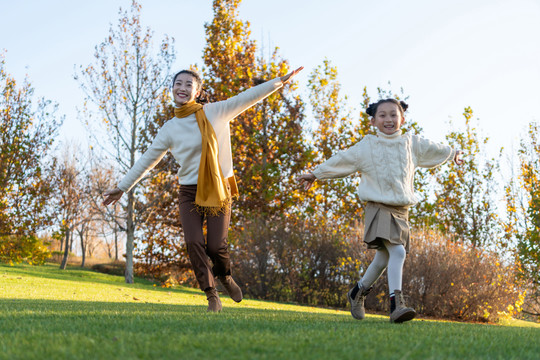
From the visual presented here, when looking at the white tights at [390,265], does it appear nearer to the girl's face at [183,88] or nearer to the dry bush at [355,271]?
the girl's face at [183,88]

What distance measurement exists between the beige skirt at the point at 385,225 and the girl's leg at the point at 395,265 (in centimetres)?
7

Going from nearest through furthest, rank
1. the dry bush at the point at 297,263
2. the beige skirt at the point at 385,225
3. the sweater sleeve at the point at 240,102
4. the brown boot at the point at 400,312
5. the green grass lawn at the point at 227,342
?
1. the green grass lawn at the point at 227,342
2. the brown boot at the point at 400,312
3. the beige skirt at the point at 385,225
4. the sweater sleeve at the point at 240,102
5. the dry bush at the point at 297,263

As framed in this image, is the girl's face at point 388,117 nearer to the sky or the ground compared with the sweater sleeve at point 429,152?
nearer to the sky

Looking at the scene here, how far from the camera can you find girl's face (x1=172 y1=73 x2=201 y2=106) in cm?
557

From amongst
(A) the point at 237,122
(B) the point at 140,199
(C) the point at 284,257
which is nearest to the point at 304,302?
(C) the point at 284,257

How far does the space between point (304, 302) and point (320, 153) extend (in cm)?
705

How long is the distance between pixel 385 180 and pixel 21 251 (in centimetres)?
1768

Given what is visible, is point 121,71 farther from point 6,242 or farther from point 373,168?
point 373,168

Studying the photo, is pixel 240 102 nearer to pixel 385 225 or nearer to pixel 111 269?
pixel 385 225

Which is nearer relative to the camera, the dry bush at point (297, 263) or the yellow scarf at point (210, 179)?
the yellow scarf at point (210, 179)

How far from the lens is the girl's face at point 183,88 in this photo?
18.3ft

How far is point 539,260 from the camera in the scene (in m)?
14.9

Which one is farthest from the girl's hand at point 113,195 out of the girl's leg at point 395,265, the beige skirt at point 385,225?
the girl's leg at point 395,265

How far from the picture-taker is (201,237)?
5.27m
